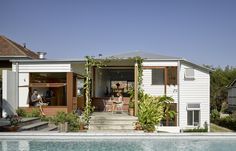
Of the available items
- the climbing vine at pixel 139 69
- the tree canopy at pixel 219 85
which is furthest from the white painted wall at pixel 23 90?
the tree canopy at pixel 219 85

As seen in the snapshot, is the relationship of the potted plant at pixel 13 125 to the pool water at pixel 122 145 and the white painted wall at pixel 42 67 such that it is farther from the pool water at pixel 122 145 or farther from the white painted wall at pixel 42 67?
the white painted wall at pixel 42 67

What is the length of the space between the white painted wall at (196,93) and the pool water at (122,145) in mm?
8491

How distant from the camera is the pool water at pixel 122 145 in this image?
536 inches

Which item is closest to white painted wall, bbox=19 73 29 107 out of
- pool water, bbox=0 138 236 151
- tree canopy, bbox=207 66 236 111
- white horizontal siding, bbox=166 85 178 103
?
pool water, bbox=0 138 236 151

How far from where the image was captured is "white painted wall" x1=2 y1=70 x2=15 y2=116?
67.3ft

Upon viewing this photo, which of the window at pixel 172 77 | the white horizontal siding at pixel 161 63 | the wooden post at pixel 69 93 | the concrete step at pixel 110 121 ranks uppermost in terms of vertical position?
the white horizontal siding at pixel 161 63

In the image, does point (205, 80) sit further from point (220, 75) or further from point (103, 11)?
point (220, 75)

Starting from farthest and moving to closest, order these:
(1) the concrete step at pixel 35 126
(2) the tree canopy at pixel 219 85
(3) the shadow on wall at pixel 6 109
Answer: (2) the tree canopy at pixel 219 85 → (3) the shadow on wall at pixel 6 109 → (1) the concrete step at pixel 35 126

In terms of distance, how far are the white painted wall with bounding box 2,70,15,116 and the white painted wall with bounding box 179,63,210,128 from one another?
1033cm

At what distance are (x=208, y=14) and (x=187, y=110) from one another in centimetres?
792

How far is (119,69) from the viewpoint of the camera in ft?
84.5

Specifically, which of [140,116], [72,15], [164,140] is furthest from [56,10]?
[164,140]

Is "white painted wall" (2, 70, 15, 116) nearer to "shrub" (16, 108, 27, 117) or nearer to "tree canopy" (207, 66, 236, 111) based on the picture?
"shrub" (16, 108, 27, 117)

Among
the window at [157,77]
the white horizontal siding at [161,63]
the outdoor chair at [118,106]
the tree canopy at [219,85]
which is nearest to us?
the outdoor chair at [118,106]
